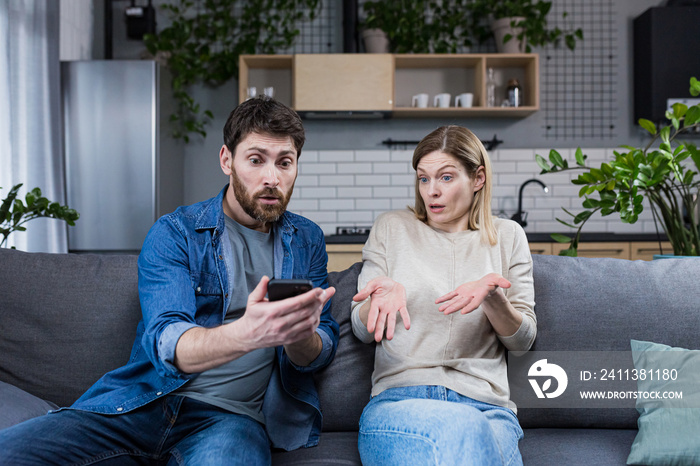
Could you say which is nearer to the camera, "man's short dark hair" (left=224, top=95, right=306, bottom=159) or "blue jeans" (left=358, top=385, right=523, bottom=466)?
"blue jeans" (left=358, top=385, right=523, bottom=466)

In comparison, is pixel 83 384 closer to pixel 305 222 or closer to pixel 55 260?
pixel 55 260

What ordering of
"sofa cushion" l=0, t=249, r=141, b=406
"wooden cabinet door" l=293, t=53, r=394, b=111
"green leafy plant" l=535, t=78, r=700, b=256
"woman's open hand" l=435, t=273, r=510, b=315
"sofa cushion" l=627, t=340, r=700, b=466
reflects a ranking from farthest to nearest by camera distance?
"wooden cabinet door" l=293, t=53, r=394, b=111 < "green leafy plant" l=535, t=78, r=700, b=256 < "sofa cushion" l=0, t=249, r=141, b=406 < "sofa cushion" l=627, t=340, r=700, b=466 < "woman's open hand" l=435, t=273, r=510, b=315

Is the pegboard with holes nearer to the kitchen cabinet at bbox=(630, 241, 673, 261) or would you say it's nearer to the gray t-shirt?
the kitchen cabinet at bbox=(630, 241, 673, 261)

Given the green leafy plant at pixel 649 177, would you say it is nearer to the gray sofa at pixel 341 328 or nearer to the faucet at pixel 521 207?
the gray sofa at pixel 341 328

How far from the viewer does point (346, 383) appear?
1603 millimetres

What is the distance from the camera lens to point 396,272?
158cm

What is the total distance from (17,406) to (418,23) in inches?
137

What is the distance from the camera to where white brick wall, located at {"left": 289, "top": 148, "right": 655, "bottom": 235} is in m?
4.15

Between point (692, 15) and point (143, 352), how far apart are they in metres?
4.02

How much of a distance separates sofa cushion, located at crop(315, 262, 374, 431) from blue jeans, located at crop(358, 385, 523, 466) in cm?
19

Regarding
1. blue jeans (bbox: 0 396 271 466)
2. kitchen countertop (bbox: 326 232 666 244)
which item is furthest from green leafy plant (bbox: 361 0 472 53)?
blue jeans (bbox: 0 396 271 466)

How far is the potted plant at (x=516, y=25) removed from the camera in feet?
12.7

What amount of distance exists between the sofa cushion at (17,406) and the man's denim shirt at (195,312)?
163 millimetres

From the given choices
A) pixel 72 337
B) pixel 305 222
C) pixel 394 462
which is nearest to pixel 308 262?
pixel 305 222
